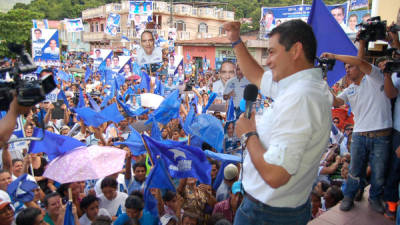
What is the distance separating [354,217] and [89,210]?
282cm

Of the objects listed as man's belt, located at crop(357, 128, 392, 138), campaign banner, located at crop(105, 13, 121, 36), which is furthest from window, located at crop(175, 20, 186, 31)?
man's belt, located at crop(357, 128, 392, 138)

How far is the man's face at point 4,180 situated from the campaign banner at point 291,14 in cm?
1497

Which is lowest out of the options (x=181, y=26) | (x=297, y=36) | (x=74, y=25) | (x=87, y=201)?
(x=87, y=201)

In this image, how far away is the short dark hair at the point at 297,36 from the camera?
1.57 metres

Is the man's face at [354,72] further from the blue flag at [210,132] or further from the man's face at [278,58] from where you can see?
the blue flag at [210,132]

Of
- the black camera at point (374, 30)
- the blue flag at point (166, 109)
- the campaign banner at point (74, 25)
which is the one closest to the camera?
the black camera at point (374, 30)

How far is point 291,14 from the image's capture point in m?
17.4

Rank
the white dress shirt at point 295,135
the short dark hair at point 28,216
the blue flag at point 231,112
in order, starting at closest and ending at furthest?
the white dress shirt at point 295,135 < the short dark hair at point 28,216 < the blue flag at point 231,112

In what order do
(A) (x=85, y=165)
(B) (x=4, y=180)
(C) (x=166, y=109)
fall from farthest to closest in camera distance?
(C) (x=166, y=109)
(B) (x=4, y=180)
(A) (x=85, y=165)

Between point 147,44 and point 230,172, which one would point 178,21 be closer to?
point 147,44

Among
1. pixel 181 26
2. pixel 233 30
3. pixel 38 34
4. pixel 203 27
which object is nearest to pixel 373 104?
pixel 233 30

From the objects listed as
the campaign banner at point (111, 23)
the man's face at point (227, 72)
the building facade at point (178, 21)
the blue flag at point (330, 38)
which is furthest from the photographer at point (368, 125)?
the building facade at point (178, 21)

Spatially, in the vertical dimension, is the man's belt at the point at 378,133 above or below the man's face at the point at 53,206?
above

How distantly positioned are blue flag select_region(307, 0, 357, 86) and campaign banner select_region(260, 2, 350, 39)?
1293cm
